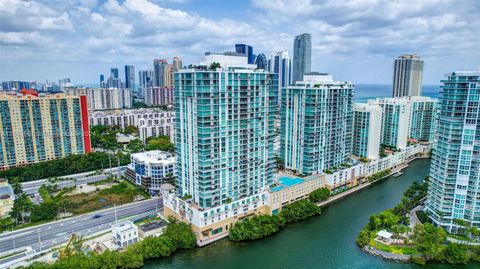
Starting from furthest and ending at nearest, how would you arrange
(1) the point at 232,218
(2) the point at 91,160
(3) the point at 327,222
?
(2) the point at 91,160
(3) the point at 327,222
(1) the point at 232,218

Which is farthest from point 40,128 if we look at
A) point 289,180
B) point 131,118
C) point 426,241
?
point 426,241

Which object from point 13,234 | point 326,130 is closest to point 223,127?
point 326,130

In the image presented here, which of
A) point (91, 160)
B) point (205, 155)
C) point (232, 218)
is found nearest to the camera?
point (205, 155)

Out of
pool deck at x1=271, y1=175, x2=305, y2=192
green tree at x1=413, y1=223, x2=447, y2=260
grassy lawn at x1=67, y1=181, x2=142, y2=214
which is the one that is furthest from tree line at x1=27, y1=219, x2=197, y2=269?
green tree at x1=413, y1=223, x2=447, y2=260

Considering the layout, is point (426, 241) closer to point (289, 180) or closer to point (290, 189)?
point (290, 189)

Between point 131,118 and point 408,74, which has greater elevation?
point 408,74

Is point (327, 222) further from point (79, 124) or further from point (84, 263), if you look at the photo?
point (79, 124)

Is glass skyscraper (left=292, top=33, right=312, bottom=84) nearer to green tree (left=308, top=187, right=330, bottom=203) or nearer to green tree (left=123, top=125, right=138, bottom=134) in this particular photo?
green tree (left=123, top=125, right=138, bottom=134)

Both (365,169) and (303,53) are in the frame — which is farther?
(303,53)
